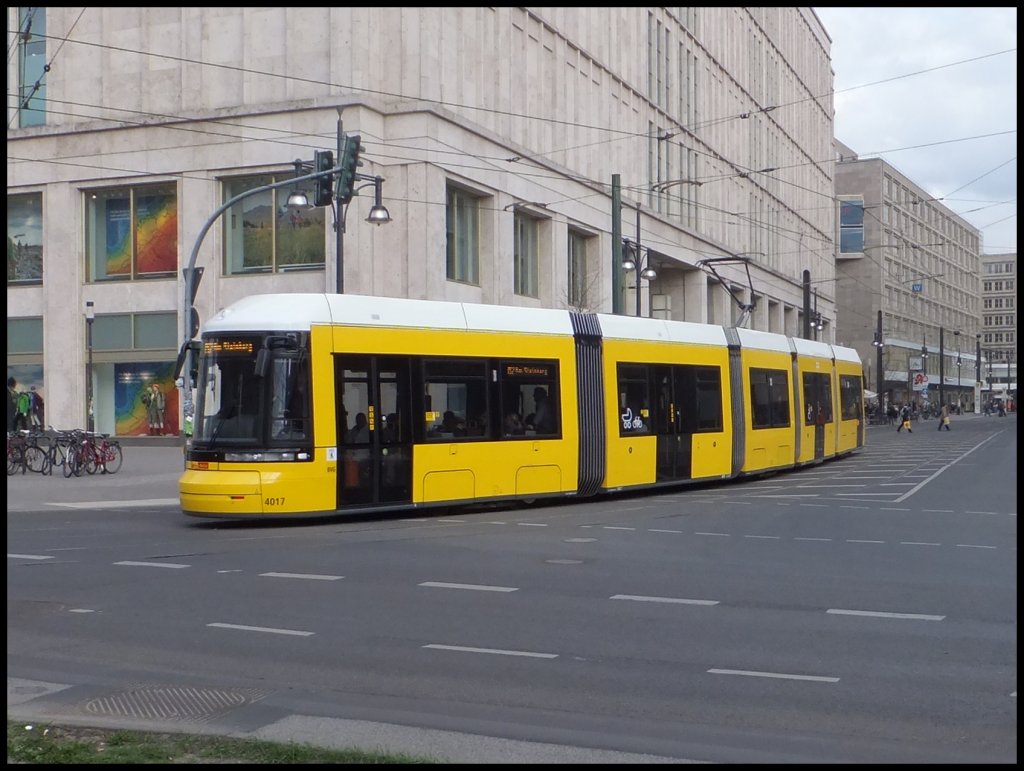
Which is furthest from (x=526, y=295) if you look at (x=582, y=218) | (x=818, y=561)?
(x=818, y=561)

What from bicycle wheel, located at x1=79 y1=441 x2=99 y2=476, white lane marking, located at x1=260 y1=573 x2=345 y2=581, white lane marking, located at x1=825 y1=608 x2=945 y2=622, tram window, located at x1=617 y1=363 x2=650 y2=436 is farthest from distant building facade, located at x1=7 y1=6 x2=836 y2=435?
white lane marking, located at x1=825 y1=608 x2=945 y2=622

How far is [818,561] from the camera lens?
13469 mm

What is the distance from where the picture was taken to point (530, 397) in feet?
65.5

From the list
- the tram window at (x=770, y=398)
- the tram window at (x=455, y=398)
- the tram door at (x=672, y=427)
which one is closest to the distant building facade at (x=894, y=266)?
the tram window at (x=770, y=398)

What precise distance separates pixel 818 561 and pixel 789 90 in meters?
73.5

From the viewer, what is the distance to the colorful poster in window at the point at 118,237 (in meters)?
40.1

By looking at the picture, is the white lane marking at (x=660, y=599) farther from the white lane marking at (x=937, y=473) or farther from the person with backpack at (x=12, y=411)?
the person with backpack at (x=12, y=411)

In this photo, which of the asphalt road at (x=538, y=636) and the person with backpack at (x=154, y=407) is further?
the person with backpack at (x=154, y=407)

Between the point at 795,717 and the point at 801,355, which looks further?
the point at 801,355

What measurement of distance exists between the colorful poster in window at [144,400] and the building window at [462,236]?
9.78m

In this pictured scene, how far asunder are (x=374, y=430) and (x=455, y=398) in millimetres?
1721

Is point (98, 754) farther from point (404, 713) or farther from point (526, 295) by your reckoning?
point (526, 295)

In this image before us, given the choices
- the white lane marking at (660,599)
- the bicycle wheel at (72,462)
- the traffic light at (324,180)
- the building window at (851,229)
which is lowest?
the white lane marking at (660,599)

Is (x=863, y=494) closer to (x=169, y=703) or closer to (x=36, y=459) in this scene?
(x=169, y=703)
